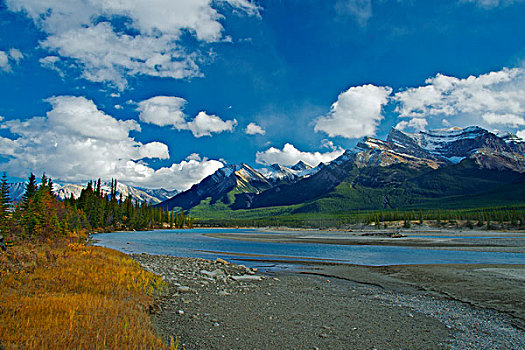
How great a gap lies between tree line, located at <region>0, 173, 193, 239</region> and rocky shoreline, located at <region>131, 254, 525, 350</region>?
84.9 ft

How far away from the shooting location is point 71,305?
11.8 meters

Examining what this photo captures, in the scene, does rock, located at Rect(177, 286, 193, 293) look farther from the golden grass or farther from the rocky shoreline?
the golden grass

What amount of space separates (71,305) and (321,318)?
11434mm

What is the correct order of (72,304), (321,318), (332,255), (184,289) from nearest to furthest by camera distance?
1. (72,304)
2. (321,318)
3. (184,289)
4. (332,255)

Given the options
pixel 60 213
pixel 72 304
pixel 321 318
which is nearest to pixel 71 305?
pixel 72 304

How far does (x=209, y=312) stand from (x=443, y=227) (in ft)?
663

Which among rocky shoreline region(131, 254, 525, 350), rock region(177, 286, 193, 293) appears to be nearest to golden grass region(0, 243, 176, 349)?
rock region(177, 286, 193, 293)

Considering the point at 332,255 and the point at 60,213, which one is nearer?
the point at 332,255

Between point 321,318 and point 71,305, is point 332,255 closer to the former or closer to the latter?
point 321,318

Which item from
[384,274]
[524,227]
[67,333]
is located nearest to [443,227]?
[524,227]

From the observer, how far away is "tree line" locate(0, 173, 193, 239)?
3976cm

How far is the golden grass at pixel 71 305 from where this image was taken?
355 inches

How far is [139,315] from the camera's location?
12375mm

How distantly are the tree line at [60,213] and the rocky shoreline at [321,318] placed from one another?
25889 millimetres
